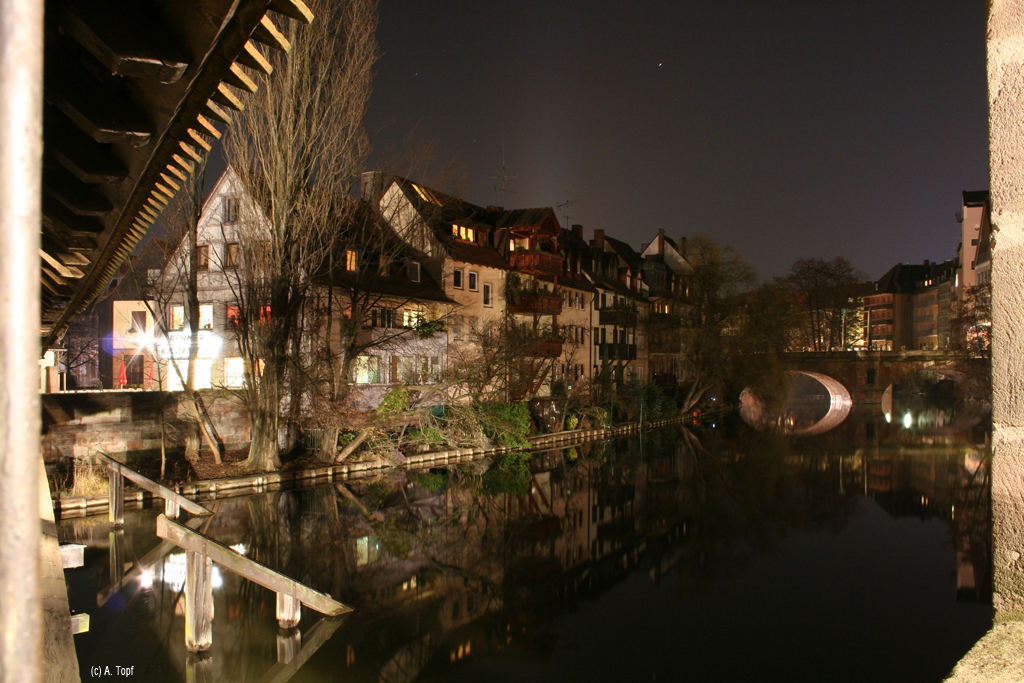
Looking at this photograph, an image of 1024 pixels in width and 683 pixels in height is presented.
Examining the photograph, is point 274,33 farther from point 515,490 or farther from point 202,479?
point 515,490

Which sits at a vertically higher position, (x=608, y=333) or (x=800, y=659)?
(x=608, y=333)

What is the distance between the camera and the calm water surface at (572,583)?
10.3 meters

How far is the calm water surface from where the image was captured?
33.8 feet

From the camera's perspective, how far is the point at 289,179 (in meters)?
18.5

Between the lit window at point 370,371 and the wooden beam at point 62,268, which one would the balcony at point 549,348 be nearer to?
the lit window at point 370,371

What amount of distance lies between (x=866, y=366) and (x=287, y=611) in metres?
58.6

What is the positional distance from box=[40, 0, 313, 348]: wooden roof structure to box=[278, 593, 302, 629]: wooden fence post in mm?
6947

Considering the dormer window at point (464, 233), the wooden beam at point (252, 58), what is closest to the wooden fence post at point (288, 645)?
the wooden beam at point (252, 58)

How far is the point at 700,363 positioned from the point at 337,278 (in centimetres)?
2580

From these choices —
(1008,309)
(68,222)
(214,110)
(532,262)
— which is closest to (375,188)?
(532,262)

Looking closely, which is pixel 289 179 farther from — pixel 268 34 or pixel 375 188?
pixel 268 34

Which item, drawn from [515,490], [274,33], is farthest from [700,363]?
[274,33]

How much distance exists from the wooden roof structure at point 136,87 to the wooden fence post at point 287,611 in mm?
6947

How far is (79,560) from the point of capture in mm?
6207
